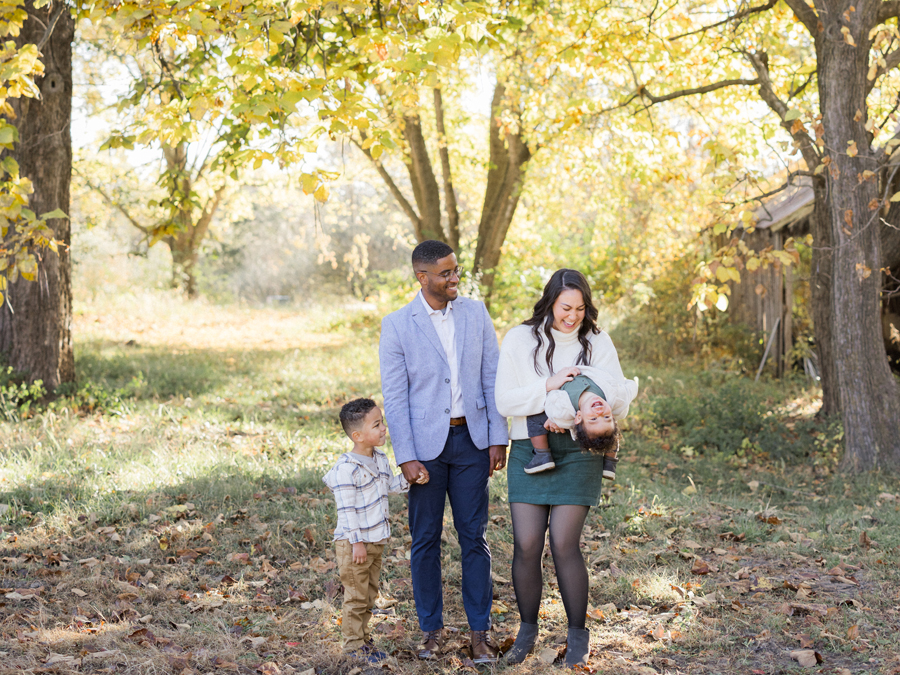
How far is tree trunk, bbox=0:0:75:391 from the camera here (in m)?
8.39

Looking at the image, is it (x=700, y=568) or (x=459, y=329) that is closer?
(x=459, y=329)

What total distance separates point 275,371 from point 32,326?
4.06 meters

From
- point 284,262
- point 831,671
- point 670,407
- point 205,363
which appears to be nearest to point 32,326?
point 205,363

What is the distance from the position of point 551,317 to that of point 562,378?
345 millimetres

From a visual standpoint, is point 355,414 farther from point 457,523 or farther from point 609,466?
point 609,466

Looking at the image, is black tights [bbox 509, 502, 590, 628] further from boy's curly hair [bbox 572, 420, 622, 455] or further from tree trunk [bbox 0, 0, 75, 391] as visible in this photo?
tree trunk [bbox 0, 0, 75, 391]

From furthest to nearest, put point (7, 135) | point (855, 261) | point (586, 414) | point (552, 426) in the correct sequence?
point (855, 261)
point (7, 135)
point (552, 426)
point (586, 414)

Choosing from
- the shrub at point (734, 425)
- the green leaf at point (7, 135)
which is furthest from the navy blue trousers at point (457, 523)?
the shrub at point (734, 425)

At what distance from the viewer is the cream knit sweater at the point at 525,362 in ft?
11.5

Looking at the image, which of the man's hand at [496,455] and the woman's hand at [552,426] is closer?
the woman's hand at [552,426]

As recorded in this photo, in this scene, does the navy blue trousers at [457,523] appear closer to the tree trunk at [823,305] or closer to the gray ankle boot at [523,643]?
the gray ankle boot at [523,643]

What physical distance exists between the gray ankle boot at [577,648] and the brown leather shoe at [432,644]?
636 mm

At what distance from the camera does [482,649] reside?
3.67 meters

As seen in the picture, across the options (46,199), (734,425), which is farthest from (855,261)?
A: (46,199)
